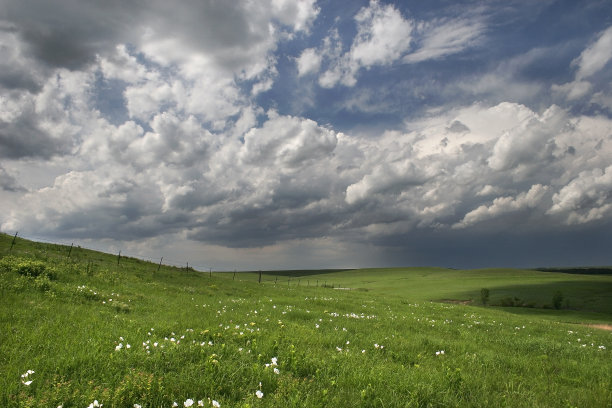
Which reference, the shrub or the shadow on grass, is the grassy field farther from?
the shadow on grass

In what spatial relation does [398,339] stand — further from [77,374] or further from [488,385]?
[77,374]

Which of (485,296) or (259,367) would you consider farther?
A: (485,296)

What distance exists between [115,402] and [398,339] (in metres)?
8.70

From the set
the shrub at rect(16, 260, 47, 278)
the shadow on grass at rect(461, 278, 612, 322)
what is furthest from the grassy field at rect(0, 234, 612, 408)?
the shadow on grass at rect(461, 278, 612, 322)

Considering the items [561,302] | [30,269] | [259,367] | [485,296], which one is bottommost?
[561,302]

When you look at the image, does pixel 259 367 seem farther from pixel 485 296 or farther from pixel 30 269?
pixel 485 296

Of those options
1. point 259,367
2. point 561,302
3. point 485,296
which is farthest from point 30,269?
point 561,302

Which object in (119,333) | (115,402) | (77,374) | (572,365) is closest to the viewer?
(115,402)

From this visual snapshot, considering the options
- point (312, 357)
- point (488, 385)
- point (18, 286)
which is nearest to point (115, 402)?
point (312, 357)

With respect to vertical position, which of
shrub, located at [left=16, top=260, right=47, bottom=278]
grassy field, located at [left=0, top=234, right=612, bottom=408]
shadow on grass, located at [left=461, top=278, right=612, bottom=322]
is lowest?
shadow on grass, located at [left=461, top=278, right=612, bottom=322]

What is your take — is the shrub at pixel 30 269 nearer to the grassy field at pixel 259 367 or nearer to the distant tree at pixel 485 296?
the grassy field at pixel 259 367

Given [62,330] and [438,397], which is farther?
[62,330]

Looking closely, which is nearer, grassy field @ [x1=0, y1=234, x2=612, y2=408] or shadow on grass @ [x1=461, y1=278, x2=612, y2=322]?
grassy field @ [x1=0, y1=234, x2=612, y2=408]

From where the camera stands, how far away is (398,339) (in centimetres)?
1110
